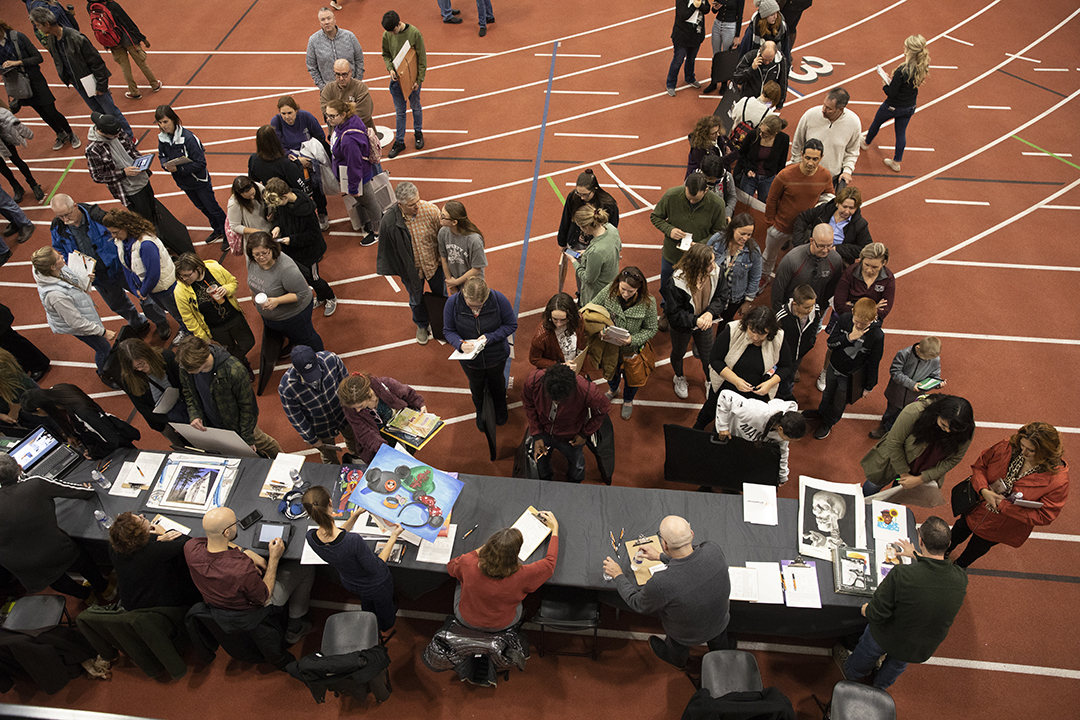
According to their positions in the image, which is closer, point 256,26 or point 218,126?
point 218,126

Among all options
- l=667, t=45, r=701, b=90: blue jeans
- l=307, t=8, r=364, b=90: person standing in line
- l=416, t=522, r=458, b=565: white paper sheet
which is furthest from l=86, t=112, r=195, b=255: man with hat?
l=667, t=45, r=701, b=90: blue jeans

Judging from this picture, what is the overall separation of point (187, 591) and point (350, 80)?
6.15 m

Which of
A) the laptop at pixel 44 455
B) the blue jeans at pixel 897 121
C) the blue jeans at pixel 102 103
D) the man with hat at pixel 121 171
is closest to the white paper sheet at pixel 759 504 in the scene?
the laptop at pixel 44 455

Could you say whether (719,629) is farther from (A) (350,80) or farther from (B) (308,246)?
(A) (350,80)

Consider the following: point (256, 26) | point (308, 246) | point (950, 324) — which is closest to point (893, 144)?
point (950, 324)

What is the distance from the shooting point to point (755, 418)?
490 cm

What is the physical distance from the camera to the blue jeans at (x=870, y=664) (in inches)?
167

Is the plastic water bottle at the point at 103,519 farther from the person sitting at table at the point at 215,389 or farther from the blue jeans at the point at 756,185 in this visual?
the blue jeans at the point at 756,185

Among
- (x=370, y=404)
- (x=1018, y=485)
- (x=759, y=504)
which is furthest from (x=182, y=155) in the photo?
(x=1018, y=485)

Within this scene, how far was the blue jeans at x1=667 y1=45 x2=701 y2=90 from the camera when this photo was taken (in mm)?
10297

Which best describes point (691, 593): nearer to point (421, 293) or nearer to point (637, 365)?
point (637, 365)

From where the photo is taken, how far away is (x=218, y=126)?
1077 centimetres

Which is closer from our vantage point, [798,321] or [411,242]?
[798,321]

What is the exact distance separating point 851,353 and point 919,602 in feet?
7.37
